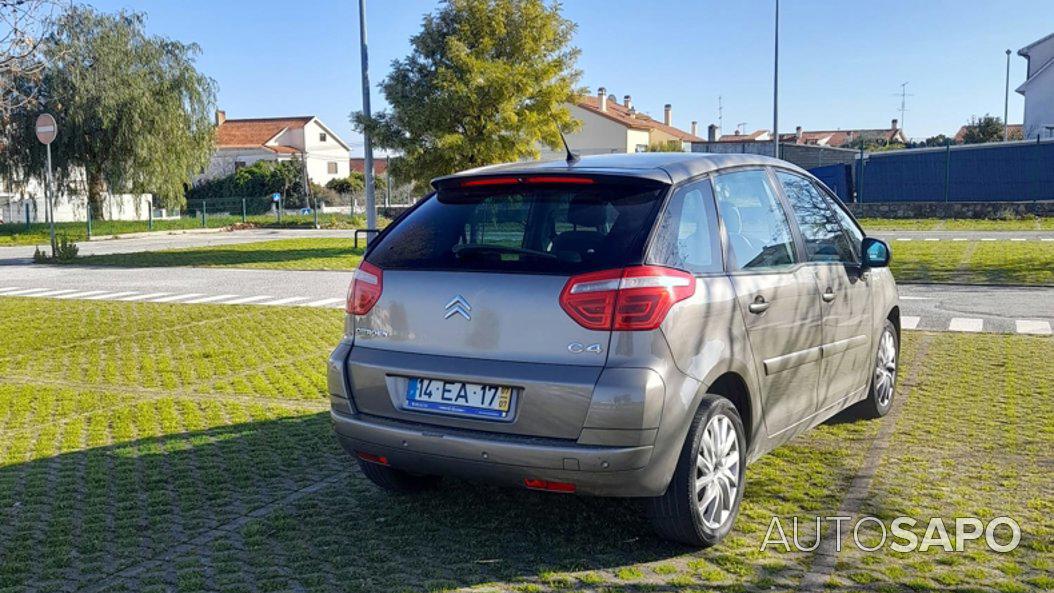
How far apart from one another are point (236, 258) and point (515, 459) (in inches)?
824

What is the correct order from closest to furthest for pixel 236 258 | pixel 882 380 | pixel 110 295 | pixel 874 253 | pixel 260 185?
pixel 874 253
pixel 882 380
pixel 110 295
pixel 236 258
pixel 260 185

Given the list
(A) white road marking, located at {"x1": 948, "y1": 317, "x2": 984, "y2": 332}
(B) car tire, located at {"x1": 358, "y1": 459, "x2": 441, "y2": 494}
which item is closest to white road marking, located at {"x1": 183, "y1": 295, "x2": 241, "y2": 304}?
(A) white road marking, located at {"x1": 948, "y1": 317, "x2": 984, "y2": 332}

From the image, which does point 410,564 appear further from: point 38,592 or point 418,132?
point 418,132

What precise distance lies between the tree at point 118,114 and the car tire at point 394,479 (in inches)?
1416

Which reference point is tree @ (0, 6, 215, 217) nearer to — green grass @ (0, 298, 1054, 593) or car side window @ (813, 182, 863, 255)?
green grass @ (0, 298, 1054, 593)

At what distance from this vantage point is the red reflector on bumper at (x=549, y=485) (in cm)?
407

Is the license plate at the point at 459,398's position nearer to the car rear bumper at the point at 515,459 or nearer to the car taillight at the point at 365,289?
the car rear bumper at the point at 515,459

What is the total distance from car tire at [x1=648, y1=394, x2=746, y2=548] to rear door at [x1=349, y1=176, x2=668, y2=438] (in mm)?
560

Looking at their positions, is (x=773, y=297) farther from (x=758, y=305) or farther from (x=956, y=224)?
(x=956, y=224)

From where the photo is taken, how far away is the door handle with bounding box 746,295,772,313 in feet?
15.3

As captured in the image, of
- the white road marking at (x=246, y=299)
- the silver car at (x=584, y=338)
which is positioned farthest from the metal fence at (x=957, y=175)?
the silver car at (x=584, y=338)

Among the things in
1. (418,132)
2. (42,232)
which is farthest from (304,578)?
(42,232)

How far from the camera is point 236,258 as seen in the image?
23.8m

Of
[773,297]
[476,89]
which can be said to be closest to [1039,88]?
[476,89]
